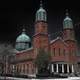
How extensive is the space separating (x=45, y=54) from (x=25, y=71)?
1485cm

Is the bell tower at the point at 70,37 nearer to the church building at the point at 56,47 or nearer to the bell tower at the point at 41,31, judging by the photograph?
the church building at the point at 56,47

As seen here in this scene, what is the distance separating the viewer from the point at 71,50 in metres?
68.6

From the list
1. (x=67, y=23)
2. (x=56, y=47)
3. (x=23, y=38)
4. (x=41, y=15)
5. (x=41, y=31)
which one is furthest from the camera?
(x=23, y=38)

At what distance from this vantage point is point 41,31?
66.2 m

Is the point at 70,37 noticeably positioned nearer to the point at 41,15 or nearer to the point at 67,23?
the point at 67,23

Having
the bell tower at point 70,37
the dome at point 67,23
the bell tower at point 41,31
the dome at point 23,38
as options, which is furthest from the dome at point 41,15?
the dome at point 23,38

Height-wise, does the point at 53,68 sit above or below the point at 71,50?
below

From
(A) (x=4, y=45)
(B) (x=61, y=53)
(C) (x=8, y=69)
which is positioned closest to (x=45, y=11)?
(B) (x=61, y=53)

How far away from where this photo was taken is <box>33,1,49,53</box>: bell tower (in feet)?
216

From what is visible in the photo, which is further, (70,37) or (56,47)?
(70,37)

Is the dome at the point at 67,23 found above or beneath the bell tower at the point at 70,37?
above

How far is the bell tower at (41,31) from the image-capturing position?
216 feet

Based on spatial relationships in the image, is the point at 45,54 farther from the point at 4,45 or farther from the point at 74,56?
the point at 4,45

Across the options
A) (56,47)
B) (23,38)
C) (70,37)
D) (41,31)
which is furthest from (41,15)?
(23,38)
